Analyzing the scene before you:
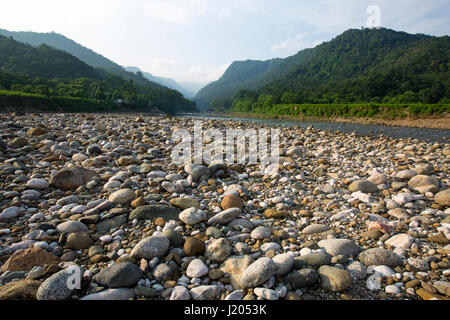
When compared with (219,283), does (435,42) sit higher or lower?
higher

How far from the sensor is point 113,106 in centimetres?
4547

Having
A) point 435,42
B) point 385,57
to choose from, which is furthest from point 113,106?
point 435,42

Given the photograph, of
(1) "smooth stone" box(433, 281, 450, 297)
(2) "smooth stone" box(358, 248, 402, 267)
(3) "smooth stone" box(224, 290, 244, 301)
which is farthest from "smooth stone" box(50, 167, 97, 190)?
(1) "smooth stone" box(433, 281, 450, 297)

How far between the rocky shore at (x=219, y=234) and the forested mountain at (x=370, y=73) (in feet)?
139

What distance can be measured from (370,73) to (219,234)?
79.3m

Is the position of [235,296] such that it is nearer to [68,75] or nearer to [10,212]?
[10,212]

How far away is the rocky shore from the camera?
1734mm

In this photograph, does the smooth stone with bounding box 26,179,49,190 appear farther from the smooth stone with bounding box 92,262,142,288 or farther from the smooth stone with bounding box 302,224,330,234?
the smooth stone with bounding box 302,224,330,234

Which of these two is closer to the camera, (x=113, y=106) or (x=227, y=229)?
(x=227, y=229)

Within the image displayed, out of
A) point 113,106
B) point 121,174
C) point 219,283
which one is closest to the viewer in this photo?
point 219,283

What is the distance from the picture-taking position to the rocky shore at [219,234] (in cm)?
173

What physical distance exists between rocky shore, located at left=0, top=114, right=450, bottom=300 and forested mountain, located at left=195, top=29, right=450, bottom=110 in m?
42.5
